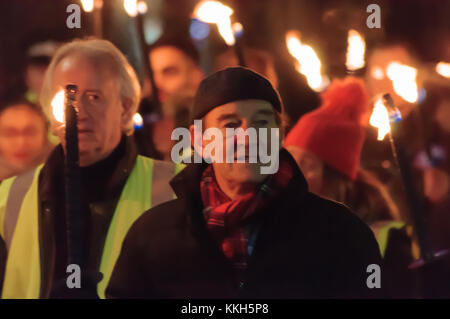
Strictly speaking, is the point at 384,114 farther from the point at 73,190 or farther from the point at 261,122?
the point at 73,190

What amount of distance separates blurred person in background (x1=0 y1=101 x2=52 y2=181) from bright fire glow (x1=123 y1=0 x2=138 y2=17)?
56cm

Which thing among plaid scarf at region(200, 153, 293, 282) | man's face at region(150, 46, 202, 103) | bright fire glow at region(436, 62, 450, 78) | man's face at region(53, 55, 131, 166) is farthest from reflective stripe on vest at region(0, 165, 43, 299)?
bright fire glow at region(436, 62, 450, 78)

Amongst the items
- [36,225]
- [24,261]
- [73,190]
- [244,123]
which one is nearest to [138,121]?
[36,225]

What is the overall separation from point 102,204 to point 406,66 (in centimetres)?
162

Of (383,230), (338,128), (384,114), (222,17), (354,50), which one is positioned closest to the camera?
(384,114)

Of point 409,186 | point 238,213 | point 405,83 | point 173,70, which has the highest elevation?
point 173,70

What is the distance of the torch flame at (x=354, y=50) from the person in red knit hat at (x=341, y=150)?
0.26ft

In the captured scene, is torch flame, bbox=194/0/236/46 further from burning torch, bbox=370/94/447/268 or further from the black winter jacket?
the black winter jacket

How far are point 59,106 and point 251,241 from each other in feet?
2.50

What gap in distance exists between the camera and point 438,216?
3.24 metres

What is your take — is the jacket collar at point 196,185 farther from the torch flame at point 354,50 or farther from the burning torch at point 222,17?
the torch flame at point 354,50

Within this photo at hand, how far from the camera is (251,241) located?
95.9 inches

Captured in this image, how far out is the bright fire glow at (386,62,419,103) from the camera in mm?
3078
